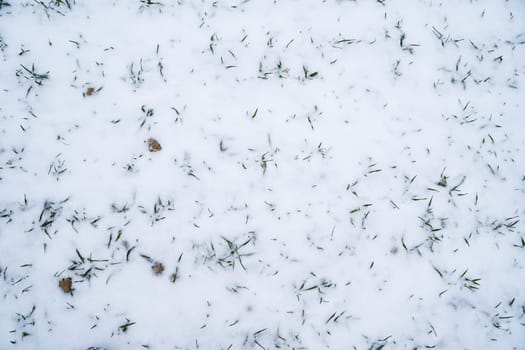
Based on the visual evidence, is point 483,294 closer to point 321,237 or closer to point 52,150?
point 321,237

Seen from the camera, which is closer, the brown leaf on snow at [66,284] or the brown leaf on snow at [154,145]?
the brown leaf on snow at [66,284]

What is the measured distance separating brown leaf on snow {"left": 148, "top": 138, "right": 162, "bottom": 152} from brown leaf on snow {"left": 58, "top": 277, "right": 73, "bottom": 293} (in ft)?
3.49

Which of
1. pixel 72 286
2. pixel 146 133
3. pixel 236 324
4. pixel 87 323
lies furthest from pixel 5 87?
pixel 236 324

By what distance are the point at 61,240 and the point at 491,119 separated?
3521 mm

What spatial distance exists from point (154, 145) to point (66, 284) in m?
1.14

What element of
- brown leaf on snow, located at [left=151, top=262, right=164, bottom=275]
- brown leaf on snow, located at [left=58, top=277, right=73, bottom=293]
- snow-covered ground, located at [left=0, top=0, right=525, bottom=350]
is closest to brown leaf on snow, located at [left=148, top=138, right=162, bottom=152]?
snow-covered ground, located at [left=0, top=0, right=525, bottom=350]

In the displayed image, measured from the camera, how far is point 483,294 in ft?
8.55

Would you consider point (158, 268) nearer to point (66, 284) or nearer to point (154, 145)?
point (66, 284)

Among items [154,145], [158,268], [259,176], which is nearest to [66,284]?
[158,268]

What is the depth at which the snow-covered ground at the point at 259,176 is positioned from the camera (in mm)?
2455

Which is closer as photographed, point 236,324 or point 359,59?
point 236,324

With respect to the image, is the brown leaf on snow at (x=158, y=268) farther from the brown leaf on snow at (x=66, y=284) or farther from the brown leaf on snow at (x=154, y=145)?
the brown leaf on snow at (x=154, y=145)

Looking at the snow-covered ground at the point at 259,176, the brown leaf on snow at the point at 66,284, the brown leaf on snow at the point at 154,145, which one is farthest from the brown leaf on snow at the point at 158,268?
the brown leaf on snow at the point at 154,145

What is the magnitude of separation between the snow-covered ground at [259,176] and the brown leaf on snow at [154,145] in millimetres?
15
